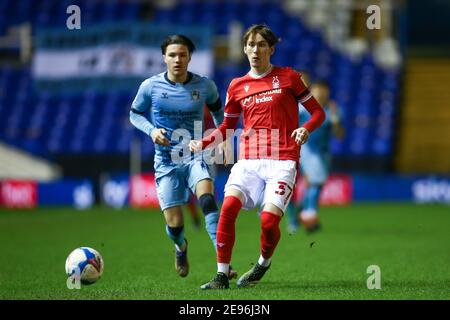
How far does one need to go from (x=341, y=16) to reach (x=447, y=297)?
66.0ft

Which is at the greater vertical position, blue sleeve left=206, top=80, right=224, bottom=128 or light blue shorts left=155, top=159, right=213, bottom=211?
blue sleeve left=206, top=80, right=224, bottom=128

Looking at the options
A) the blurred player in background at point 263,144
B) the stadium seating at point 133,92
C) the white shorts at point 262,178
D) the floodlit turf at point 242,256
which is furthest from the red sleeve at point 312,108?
the stadium seating at point 133,92

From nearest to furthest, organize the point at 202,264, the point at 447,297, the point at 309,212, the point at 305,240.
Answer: the point at 447,297
the point at 202,264
the point at 305,240
the point at 309,212

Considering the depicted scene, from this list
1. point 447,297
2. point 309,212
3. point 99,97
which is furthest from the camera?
point 99,97

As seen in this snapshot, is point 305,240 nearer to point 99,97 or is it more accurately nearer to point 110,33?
point 110,33

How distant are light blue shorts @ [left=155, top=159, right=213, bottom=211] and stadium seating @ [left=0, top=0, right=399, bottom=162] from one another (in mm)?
13883

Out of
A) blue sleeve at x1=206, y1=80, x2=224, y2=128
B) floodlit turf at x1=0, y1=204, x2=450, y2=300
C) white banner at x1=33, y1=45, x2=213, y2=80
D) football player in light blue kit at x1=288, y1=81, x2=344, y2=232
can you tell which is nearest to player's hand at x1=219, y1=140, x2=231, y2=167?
blue sleeve at x1=206, y1=80, x2=224, y2=128

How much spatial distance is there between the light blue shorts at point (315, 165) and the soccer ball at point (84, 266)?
6.78m

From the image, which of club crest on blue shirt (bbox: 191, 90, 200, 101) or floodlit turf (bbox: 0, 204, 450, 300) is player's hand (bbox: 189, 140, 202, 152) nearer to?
club crest on blue shirt (bbox: 191, 90, 200, 101)

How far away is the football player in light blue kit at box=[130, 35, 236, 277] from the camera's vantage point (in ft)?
28.3

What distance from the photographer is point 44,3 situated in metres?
28.3

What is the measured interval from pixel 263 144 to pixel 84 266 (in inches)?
73.9

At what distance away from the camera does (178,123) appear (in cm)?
883
